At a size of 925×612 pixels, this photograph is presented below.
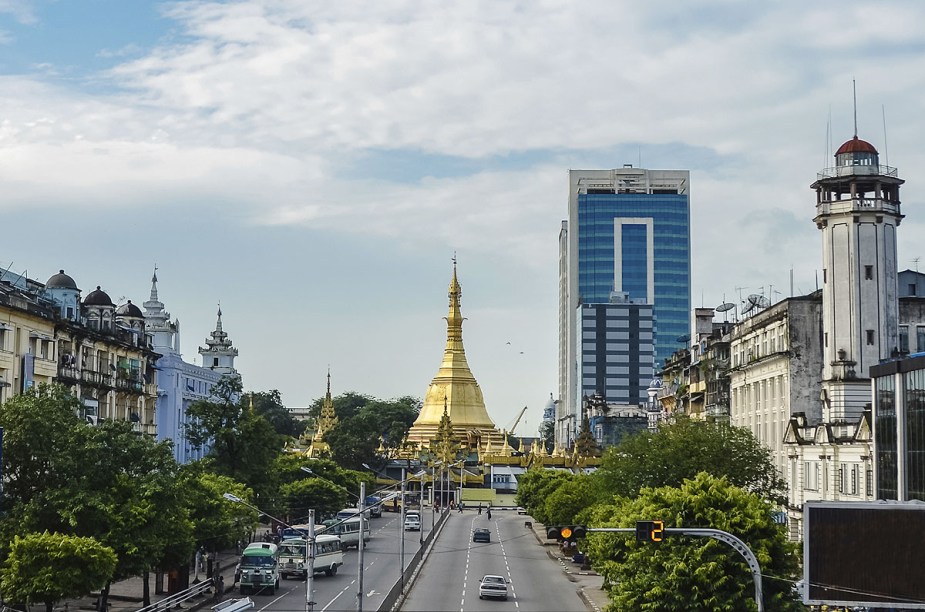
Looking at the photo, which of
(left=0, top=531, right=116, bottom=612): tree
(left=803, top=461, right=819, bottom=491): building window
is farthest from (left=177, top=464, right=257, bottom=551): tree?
(left=803, top=461, right=819, bottom=491): building window

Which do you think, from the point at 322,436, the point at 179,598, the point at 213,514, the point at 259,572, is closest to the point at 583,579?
the point at 259,572

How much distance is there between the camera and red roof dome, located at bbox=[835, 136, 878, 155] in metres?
79.6

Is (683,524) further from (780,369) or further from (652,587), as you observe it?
(780,369)

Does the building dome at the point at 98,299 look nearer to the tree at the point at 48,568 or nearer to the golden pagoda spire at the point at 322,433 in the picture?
the tree at the point at 48,568

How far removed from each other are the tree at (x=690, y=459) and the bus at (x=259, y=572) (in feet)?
62.5

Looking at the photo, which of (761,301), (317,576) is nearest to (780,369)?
(761,301)

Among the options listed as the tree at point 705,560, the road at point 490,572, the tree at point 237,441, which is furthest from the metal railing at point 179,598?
the tree at point 237,441

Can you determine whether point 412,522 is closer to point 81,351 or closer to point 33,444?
point 81,351

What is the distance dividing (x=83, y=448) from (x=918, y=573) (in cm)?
3399

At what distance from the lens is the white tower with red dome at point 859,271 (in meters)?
78.6

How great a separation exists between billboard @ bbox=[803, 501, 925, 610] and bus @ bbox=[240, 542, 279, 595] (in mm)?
35288

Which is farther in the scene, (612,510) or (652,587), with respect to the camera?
(612,510)

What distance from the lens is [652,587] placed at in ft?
162

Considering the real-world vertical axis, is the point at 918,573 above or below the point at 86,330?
below
